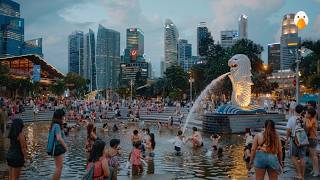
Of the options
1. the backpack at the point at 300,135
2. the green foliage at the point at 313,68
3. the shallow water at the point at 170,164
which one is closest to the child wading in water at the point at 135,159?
the shallow water at the point at 170,164

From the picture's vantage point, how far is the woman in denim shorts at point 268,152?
26.4ft

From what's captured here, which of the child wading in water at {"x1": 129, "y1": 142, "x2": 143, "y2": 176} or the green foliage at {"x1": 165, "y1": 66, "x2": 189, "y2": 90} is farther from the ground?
the green foliage at {"x1": 165, "y1": 66, "x2": 189, "y2": 90}

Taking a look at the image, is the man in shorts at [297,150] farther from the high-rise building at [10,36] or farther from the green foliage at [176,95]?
the high-rise building at [10,36]

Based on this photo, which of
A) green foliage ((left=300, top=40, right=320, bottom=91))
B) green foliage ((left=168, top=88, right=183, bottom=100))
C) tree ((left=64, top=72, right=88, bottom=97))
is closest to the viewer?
green foliage ((left=300, top=40, right=320, bottom=91))

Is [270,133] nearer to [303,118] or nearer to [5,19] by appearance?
[303,118]

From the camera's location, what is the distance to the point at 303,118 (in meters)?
11.3

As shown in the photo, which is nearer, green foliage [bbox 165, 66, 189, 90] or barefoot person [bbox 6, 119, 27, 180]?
barefoot person [bbox 6, 119, 27, 180]

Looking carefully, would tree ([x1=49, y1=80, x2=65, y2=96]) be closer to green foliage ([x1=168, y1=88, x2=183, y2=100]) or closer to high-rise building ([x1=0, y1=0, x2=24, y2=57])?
green foliage ([x1=168, y1=88, x2=183, y2=100])

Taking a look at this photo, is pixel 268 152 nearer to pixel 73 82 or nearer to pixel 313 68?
pixel 313 68

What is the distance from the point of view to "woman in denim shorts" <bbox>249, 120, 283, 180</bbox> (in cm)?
804

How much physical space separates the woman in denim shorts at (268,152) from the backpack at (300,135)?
2.70 metres

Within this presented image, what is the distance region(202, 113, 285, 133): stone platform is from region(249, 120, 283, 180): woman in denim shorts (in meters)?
20.7

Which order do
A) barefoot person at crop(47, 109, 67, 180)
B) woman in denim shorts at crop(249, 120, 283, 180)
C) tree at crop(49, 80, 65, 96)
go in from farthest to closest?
tree at crop(49, 80, 65, 96) → barefoot person at crop(47, 109, 67, 180) → woman in denim shorts at crop(249, 120, 283, 180)

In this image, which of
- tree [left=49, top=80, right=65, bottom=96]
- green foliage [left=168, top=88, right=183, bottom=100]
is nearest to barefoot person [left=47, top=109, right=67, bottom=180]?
green foliage [left=168, top=88, right=183, bottom=100]
